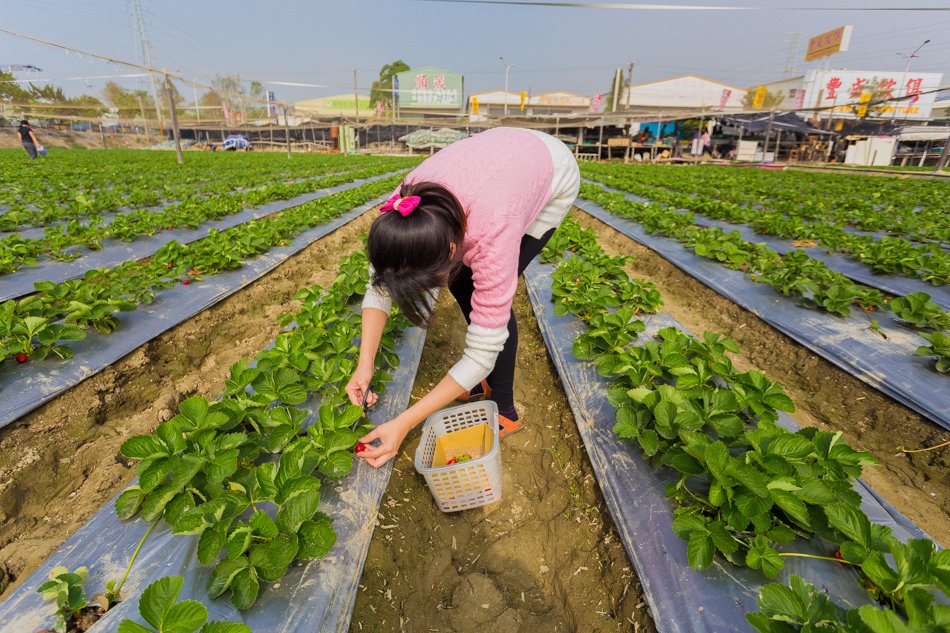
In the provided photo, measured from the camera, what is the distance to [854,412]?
9.89ft

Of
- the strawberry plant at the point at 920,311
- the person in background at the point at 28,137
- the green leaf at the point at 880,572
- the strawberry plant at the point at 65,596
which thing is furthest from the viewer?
the person in background at the point at 28,137

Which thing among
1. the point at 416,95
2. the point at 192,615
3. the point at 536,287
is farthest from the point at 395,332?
the point at 416,95

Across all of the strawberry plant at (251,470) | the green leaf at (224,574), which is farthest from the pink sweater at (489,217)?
the green leaf at (224,574)

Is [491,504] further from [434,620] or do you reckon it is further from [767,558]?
[767,558]

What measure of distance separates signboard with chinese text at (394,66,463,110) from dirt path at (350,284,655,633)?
5109cm

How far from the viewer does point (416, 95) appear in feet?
159

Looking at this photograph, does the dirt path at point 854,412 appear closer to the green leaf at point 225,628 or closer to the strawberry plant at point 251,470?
the strawberry plant at point 251,470

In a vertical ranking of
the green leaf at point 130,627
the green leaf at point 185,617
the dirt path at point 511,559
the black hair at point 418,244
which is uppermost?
the black hair at point 418,244

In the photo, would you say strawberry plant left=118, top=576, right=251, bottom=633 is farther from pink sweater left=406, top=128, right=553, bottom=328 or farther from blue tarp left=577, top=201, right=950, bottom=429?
blue tarp left=577, top=201, right=950, bottom=429

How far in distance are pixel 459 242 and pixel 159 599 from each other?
140 cm

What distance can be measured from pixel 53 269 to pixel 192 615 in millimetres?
4906

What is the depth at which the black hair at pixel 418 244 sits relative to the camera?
1.50 meters

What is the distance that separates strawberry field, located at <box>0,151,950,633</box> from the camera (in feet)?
4.81

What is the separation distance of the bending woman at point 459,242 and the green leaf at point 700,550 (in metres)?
0.95
